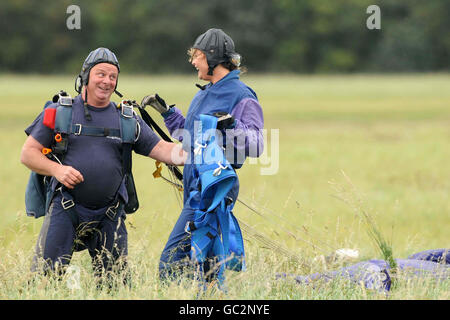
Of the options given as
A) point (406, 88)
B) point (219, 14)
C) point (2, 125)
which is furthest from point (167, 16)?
point (2, 125)

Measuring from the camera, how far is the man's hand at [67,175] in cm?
522

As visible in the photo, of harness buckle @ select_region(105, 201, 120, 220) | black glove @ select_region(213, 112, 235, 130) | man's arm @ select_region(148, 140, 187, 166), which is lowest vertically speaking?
harness buckle @ select_region(105, 201, 120, 220)

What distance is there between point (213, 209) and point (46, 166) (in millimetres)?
1203

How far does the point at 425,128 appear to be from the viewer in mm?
25250

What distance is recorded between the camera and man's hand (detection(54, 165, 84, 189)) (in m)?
5.22

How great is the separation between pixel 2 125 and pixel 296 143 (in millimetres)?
10509

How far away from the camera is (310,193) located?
1370cm

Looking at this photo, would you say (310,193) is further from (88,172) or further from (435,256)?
(88,172)

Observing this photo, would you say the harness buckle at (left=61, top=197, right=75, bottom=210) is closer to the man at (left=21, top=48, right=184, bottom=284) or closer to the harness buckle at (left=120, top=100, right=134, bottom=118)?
the man at (left=21, top=48, right=184, bottom=284)

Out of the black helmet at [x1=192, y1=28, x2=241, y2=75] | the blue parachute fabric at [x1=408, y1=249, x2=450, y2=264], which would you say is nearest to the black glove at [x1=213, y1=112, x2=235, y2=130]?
the black helmet at [x1=192, y1=28, x2=241, y2=75]

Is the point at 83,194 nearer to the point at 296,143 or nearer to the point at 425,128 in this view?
the point at 296,143

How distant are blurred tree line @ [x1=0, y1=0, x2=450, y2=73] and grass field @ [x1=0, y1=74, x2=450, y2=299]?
20964mm

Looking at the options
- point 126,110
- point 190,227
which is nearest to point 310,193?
point 126,110

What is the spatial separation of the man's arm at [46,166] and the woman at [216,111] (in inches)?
31.7
